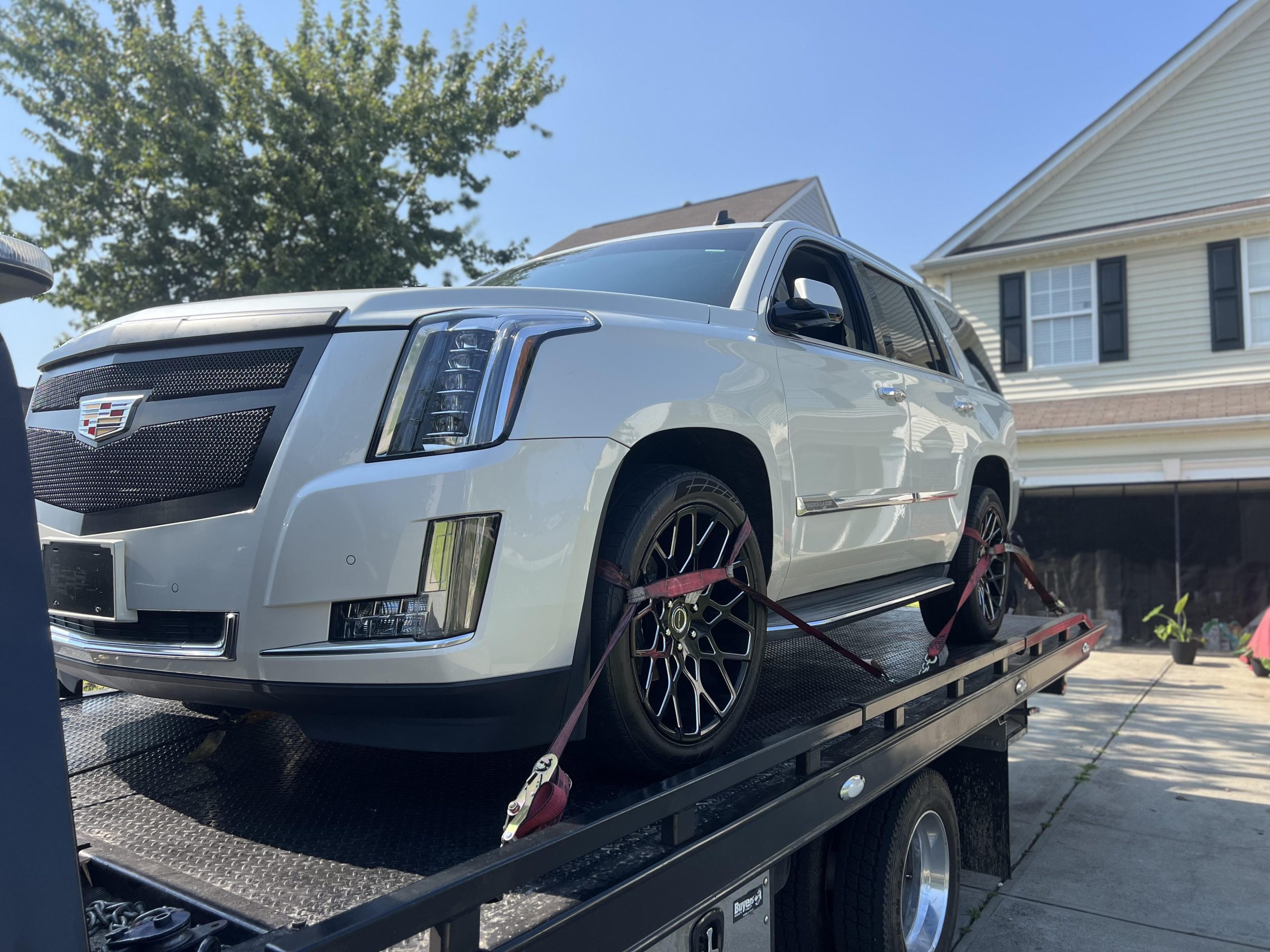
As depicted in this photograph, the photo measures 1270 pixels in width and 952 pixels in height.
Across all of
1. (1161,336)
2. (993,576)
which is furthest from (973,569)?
(1161,336)

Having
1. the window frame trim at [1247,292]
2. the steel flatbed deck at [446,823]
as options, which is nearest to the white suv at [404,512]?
the steel flatbed deck at [446,823]

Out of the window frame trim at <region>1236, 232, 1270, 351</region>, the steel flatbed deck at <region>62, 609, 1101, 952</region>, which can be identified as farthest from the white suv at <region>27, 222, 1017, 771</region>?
the window frame trim at <region>1236, 232, 1270, 351</region>

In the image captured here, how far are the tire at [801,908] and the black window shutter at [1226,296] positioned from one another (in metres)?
13.4

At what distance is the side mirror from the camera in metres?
3.17

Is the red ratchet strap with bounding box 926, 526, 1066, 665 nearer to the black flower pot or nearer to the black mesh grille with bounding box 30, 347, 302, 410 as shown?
the black mesh grille with bounding box 30, 347, 302, 410

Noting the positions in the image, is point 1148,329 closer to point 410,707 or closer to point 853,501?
point 853,501

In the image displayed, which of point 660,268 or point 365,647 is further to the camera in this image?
point 660,268

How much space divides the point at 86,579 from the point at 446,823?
1021 millimetres

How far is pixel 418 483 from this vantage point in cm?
200

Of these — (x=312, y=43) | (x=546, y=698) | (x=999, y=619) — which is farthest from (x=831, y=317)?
(x=312, y=43)

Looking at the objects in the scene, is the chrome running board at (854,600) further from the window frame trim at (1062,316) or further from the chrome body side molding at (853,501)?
the window frame trim at (1062,316)

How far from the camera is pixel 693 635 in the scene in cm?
258

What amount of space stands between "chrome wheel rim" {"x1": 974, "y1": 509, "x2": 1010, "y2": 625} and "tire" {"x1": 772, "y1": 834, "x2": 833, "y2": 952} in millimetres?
2033

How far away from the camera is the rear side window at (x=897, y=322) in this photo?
413 cm
